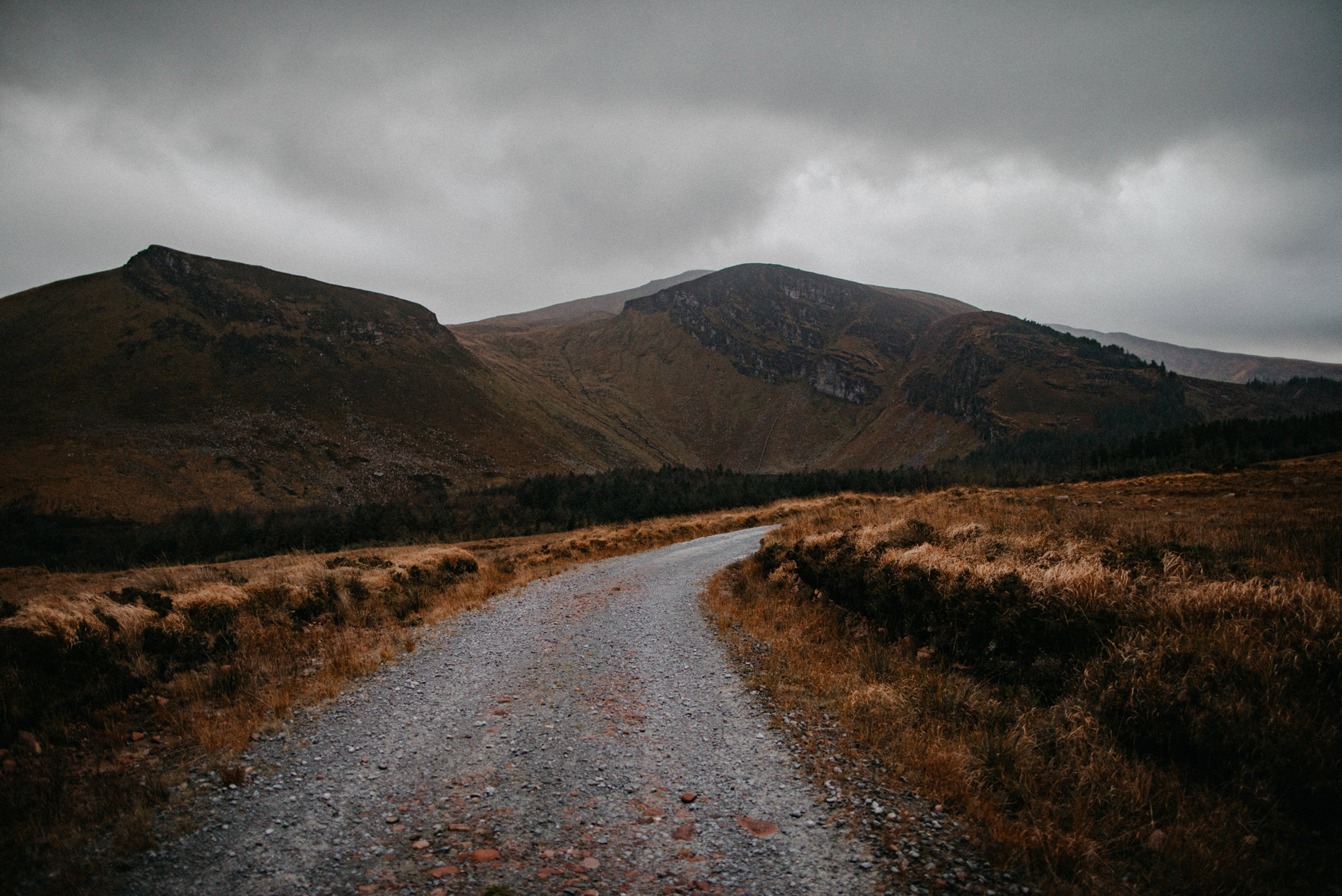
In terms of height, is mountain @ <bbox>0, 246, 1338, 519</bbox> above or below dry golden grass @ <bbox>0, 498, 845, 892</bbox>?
above

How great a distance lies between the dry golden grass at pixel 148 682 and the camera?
15.0 ft

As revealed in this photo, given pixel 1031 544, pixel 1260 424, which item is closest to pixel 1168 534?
pixel 1031 544

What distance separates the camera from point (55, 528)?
82688mm

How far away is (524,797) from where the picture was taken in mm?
5008

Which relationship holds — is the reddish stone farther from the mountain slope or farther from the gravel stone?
the mountain slope

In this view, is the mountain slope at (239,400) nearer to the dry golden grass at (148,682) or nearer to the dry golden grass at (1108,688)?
the dry golden grass at (148,682)

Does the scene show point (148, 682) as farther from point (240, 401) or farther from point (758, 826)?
point (240, 401)

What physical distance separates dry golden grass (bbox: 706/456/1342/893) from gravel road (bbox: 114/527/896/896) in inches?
54.9

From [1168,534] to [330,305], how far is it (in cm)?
20493

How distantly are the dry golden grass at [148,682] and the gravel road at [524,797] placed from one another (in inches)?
22.2

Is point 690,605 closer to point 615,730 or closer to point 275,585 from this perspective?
point 615,730

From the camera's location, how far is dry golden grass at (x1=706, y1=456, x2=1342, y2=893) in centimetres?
407

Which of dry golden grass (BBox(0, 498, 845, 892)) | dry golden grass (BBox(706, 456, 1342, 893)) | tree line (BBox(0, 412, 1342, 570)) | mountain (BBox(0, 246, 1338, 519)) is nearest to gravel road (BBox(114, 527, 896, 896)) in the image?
dry golden grass (BBox(0, 498, 845, 892))

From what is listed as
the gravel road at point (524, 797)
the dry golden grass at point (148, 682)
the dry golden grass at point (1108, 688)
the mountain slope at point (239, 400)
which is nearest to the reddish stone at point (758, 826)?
the gravel road at point (524, 797)
